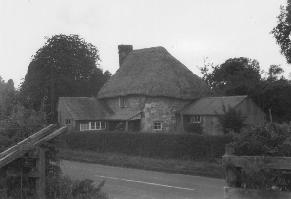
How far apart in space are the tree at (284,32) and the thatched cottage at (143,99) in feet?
29.7

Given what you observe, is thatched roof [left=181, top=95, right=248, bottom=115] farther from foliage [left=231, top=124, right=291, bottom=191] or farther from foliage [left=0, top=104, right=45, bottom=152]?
foliage [left=231, top=124, right=291, bottom=191]

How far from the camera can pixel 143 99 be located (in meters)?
48.5

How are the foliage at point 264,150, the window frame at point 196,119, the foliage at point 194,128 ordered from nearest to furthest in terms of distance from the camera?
the foliage at point 264,150 → the foliage at point 194,128 → the window frame at point 196,119

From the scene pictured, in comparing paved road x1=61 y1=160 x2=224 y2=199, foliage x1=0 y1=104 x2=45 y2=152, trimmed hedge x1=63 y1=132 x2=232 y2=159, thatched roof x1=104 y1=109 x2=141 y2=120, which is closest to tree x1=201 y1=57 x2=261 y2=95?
thatched roof x1=104 y1=109 x2=141 y2=120

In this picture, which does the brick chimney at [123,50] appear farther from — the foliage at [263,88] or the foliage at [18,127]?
the foliage at [18,127]

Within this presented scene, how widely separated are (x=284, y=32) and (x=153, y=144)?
71.8 feet

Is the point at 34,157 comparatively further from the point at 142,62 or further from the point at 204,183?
the point at 142,62

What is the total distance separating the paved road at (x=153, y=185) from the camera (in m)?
15.4

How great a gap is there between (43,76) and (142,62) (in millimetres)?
11998

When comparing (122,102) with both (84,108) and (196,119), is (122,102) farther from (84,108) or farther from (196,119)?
(196,119)

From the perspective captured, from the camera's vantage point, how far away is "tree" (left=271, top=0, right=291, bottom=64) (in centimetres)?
4553

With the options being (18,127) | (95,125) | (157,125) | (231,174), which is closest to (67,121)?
(95,125)

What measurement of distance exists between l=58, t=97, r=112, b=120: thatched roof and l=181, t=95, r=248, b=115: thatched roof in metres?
8.56

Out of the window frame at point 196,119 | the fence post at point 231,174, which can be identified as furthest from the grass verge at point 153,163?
the window frame at point 196,119
